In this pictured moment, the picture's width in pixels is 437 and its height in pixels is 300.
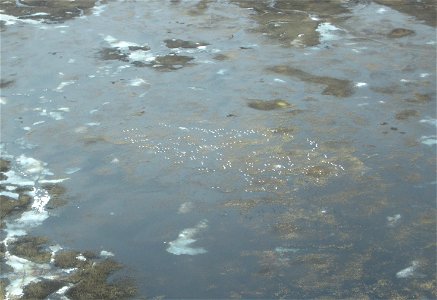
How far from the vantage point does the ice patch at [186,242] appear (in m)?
5.57

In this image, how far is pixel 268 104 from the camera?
26.9ft

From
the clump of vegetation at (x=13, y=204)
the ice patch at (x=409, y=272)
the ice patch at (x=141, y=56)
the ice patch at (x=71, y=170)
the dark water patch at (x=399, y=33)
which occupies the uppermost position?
the dark water patch at (x=399, y=33)

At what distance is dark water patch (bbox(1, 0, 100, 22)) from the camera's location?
1202 cm

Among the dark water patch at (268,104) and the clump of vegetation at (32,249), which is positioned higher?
the dark water patch at (268,104)

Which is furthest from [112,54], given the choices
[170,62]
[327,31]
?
[327,31]

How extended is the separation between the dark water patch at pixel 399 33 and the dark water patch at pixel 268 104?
9.94 ft

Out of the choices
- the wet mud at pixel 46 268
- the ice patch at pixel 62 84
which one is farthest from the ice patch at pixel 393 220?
the ice patch at pixel 62 84

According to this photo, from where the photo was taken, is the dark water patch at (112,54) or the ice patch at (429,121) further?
the dark water patch at (112,54)

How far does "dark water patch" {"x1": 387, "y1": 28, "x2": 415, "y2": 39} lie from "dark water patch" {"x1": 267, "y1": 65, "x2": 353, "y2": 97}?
79.4 inches

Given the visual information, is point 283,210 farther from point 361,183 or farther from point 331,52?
point 331,52

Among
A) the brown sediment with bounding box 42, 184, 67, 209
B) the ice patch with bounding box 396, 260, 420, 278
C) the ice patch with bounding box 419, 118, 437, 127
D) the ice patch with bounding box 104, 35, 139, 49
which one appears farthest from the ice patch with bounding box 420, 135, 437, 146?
the ice patch with bounding box 104, 35, 139, 49

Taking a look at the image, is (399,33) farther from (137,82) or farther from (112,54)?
(112,54)

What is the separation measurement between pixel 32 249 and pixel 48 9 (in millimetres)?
7845

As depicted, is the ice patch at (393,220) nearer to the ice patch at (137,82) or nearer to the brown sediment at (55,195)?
the brown sediment at (55,195)
